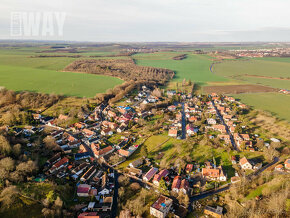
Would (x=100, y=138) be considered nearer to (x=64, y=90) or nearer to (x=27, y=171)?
(x=27, y=171)

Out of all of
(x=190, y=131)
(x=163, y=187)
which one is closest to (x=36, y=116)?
(x=163, y=187)

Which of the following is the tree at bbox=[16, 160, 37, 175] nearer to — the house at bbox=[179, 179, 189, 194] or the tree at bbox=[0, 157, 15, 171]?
the tree at bbox=[0, 157, 15, 171]

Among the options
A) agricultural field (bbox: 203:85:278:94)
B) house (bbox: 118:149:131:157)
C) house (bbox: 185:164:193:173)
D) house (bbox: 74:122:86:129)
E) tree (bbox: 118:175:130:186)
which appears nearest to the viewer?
tree (bbox: 118:175:130:186)

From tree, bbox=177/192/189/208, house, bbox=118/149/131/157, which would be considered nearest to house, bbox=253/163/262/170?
tree, bbox=177/192/189/208

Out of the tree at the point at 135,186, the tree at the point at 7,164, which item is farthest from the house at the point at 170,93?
the tree at the point at 7,164

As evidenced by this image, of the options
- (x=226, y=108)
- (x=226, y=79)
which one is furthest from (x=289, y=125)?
(x=226, y=79)

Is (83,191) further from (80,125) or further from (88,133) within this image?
(80,125)

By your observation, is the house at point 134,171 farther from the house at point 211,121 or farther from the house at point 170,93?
the house at point 170,93
